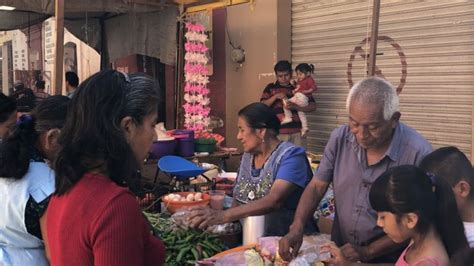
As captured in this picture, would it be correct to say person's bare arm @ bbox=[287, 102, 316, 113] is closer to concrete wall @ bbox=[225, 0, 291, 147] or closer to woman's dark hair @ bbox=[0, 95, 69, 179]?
concrete wall @ bbox=[225, 0, 291, 147]

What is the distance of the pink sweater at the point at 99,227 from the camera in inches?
50.6

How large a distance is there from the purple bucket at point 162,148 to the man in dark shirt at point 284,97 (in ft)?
6.10

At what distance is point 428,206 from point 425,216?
0.04 m

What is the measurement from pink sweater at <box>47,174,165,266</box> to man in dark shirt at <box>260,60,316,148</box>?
532 centimetres

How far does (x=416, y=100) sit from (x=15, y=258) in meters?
4.93

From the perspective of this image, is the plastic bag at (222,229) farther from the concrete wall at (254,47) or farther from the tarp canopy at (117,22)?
the concrete wall at (254,47)

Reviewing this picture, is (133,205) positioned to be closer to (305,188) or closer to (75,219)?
(75,219)

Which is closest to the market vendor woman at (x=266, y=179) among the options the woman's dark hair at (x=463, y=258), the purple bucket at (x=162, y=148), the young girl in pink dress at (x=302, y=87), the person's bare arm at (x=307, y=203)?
the person's bare arm at (x=307, y=203)

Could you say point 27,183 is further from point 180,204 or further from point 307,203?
point 307,203

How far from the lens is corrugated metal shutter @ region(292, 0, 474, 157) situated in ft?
17.4

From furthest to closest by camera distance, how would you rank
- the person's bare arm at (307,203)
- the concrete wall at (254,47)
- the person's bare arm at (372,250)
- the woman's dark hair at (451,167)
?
1. the concrete wall at (254,47)
2. the person's bare arm at (307,203)
3. the person's bare arm at (372,250)
4. the woman's dark hair at (451,167)

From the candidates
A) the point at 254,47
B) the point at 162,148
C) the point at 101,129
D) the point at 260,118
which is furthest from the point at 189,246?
the point at 254,47

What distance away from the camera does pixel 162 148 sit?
5.09 m

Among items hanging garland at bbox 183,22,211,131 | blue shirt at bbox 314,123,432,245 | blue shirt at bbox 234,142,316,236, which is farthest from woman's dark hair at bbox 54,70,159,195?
hanging garland at bbox 183,22,211,131
